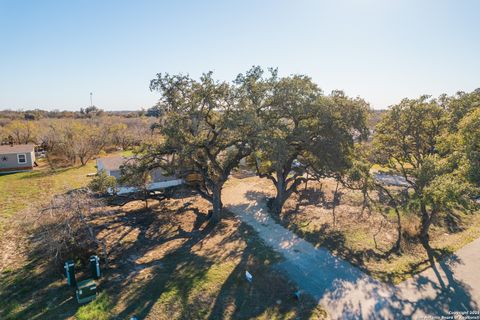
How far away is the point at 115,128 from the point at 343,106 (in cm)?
3302

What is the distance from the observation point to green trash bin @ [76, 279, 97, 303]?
29.7 ft

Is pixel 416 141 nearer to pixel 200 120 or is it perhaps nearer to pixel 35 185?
pixel 200 120

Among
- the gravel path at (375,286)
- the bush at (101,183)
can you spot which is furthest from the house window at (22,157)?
the gravel path at (375,286)

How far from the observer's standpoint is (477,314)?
29.0 feet

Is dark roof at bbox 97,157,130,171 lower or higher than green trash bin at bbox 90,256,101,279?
higher

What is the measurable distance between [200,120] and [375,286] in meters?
9.96

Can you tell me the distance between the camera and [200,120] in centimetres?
1367

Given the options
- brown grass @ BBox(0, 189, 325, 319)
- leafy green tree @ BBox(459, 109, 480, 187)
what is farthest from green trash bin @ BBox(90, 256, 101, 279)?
leafy green tree @ BBox(459, 109, 480, 187)

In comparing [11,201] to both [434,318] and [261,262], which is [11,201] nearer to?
[261,262]

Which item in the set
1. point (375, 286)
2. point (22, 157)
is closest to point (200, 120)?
point (375, 286)

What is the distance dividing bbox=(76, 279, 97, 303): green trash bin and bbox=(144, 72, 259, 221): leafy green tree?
6088 mm

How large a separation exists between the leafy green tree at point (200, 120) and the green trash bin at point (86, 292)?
609 cm

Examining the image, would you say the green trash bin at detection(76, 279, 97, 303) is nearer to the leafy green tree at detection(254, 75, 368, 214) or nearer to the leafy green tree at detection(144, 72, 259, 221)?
the leafy green tree at detection(144, 72, 259, 221)

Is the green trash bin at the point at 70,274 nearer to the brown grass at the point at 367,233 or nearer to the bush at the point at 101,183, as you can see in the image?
the bush at the point at 101,183
